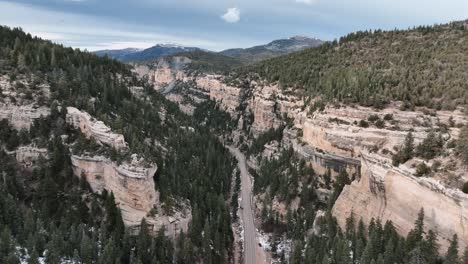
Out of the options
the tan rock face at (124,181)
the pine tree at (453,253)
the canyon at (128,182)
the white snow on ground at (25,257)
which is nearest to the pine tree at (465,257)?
the pine tree at (453,253)

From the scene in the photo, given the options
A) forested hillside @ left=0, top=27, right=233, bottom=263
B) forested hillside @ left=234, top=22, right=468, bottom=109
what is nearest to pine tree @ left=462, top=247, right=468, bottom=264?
forested hillside @ left=234, top=22, right=468, bottom=109

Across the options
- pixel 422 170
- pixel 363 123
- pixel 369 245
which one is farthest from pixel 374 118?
pixel 369 245

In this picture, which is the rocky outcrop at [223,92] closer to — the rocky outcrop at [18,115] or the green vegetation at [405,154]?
the rocky outcrop at [18,115]

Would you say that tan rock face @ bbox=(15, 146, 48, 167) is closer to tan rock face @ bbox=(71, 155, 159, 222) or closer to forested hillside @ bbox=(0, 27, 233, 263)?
forested hillside @ bbox=(0, 27, 233, 263)

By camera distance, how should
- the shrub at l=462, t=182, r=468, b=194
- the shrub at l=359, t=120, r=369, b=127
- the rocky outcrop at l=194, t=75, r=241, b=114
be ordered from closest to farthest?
the shrub at l=462, t=182, r=468, b=194 → the shrub at l=359, t=120, r=369, b=127 → the rocky outcrop at l=194, t=75, r=241, b=114

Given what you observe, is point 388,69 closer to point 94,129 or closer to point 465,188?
point 465,188

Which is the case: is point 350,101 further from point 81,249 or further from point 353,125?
point 81,249

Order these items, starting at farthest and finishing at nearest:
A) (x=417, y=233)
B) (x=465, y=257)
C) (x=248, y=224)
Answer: (x=248, y=224) → (x=417, y=233) → (x=465, y=257)
